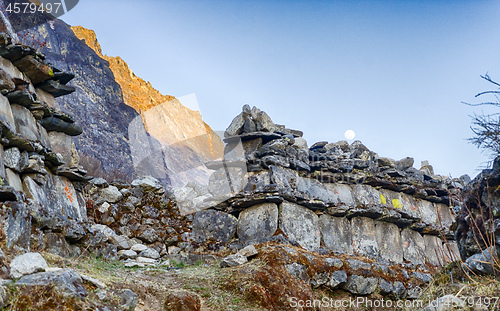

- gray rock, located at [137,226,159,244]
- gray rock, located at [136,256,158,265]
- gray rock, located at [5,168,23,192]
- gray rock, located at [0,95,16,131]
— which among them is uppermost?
gray rock, located at [0,95,16,131]

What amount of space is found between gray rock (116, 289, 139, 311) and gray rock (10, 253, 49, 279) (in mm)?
904

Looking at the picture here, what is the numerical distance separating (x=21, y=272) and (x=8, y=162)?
9.48 ft

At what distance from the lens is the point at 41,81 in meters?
8.78

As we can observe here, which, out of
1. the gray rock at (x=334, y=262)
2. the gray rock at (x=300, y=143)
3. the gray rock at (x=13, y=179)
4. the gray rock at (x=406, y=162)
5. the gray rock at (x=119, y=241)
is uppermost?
the gray rock at (x=300, y=143)

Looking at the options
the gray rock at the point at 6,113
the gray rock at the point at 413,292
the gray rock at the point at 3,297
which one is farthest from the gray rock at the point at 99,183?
the gray rock at the point at 413,292

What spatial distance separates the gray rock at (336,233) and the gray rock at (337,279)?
1475 mm

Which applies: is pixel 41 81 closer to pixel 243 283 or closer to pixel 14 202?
pixel 14 202

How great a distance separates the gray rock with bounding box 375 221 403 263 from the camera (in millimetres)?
10016

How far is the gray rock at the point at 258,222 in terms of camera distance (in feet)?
28.7

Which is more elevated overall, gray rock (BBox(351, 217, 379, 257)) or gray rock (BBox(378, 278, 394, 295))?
gray rock (BBox(351, 217, 379, 257))

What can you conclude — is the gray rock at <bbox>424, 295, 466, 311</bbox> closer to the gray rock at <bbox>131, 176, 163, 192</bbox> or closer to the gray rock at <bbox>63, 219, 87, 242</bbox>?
the gray rock at <bbox>63, 219, 87, 242</bbox>

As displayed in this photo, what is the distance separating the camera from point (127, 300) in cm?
453

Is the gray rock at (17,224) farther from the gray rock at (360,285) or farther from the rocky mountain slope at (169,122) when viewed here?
the rocky mountain slope at (169,122)

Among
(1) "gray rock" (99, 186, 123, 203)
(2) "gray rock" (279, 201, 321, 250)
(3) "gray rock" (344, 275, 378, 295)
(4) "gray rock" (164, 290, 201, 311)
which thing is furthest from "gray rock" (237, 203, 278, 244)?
(1) "gray rock" (99, 186, 123, 203)
